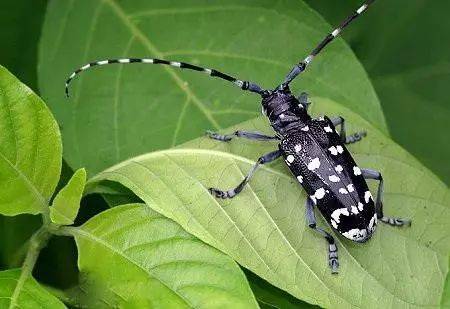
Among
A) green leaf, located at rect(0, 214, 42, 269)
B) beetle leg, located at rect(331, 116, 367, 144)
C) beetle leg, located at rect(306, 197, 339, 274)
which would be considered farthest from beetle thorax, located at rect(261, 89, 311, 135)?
green leaf, located at rect(0, 214, 42, 269)

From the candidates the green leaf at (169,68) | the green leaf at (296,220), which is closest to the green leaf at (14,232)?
the green leaf at (169,68)

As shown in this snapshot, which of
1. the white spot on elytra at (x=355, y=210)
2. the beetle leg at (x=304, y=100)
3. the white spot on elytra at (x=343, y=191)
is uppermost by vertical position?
the beetle leg at (x=304, y=100)

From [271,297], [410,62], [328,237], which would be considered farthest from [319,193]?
[410,62]

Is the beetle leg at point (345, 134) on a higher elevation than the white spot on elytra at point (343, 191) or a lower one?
higher

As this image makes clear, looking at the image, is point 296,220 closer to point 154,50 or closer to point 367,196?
point 367,196

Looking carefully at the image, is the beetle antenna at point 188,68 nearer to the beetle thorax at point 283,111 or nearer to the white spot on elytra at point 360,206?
the beetle thorax at point 283,111

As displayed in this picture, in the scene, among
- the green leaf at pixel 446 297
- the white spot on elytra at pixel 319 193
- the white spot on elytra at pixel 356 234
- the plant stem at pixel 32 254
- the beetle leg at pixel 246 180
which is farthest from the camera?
the white spot on elytra at pixel 319 193

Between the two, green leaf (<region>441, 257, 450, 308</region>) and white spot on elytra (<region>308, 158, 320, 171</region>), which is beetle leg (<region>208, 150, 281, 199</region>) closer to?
white spot on elytra (<region>308, 158, 320, 171</region>)

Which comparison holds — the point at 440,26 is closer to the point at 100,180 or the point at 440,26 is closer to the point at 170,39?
the point at 170,39
